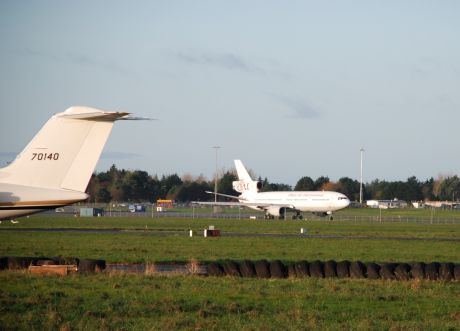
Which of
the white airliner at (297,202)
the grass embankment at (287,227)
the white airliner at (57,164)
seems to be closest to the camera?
the white airliner at (57,164)

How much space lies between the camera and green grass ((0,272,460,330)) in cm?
1867

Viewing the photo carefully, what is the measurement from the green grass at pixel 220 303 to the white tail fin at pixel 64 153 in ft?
10.6

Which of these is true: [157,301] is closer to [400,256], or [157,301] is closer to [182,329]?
[182,329]

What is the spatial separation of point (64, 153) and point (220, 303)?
31.7 ft

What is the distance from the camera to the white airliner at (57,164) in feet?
95.5

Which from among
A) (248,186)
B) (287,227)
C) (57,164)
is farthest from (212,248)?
(248,186)

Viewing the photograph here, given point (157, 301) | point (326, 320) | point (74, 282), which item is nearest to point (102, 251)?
point (74, 282)

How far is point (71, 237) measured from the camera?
56781 millimetres

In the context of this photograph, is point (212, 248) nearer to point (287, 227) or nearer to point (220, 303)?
point (220, 303)

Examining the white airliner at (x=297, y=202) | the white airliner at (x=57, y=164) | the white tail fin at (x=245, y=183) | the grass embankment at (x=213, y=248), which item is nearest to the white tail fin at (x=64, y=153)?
the white airliner at (x=57, y=164)

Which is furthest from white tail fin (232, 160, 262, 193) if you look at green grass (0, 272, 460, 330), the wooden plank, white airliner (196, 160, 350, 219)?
green grass (0, 272, 460, 330)

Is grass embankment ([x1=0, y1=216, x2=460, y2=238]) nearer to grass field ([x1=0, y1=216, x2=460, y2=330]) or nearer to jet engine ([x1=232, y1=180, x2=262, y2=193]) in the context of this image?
→ jet engine ([x1=232, y1=180, x2=262, y2=193])

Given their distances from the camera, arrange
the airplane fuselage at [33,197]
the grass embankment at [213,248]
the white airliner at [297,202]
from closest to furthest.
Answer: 1. the airplane fuselage at [33,197]
2. the grass embankment at [213,248]
3. the white airliner at [297,202]

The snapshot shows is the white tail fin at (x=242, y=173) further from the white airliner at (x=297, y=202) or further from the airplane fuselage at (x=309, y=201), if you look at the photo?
the airplane fuselage at (x=309, y=201)
